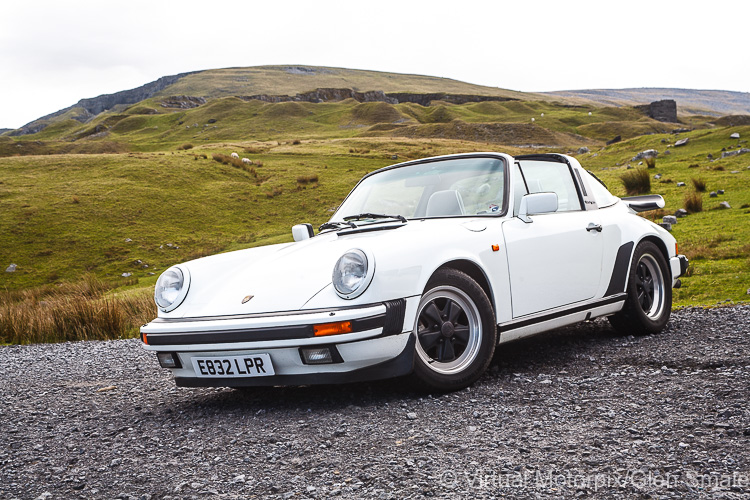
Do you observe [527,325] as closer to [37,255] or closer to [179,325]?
[179,325]

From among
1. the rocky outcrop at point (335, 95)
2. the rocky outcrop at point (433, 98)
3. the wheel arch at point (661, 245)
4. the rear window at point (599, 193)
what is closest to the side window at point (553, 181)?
the rear window at point (599, 193)

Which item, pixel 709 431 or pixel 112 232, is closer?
pixel 709 431

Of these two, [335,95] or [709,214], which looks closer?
[709,214]

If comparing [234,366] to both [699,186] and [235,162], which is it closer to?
[699,186]

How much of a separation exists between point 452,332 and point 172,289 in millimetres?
2059

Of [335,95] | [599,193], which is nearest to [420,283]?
[599,193]

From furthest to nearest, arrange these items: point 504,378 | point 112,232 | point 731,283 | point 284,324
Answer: point 112,232 → point 731,283 → point 504,378 → point 284,324

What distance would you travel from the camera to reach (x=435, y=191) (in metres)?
5.45

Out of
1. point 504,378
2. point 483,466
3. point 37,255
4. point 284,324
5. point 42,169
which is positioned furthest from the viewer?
point 42,169

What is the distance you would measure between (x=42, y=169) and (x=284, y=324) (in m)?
35.8

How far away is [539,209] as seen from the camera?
4.97m

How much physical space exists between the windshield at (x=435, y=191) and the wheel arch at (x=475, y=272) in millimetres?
643

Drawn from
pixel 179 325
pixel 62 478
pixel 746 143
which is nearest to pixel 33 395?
pixel 179 325

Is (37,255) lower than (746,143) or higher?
lower
